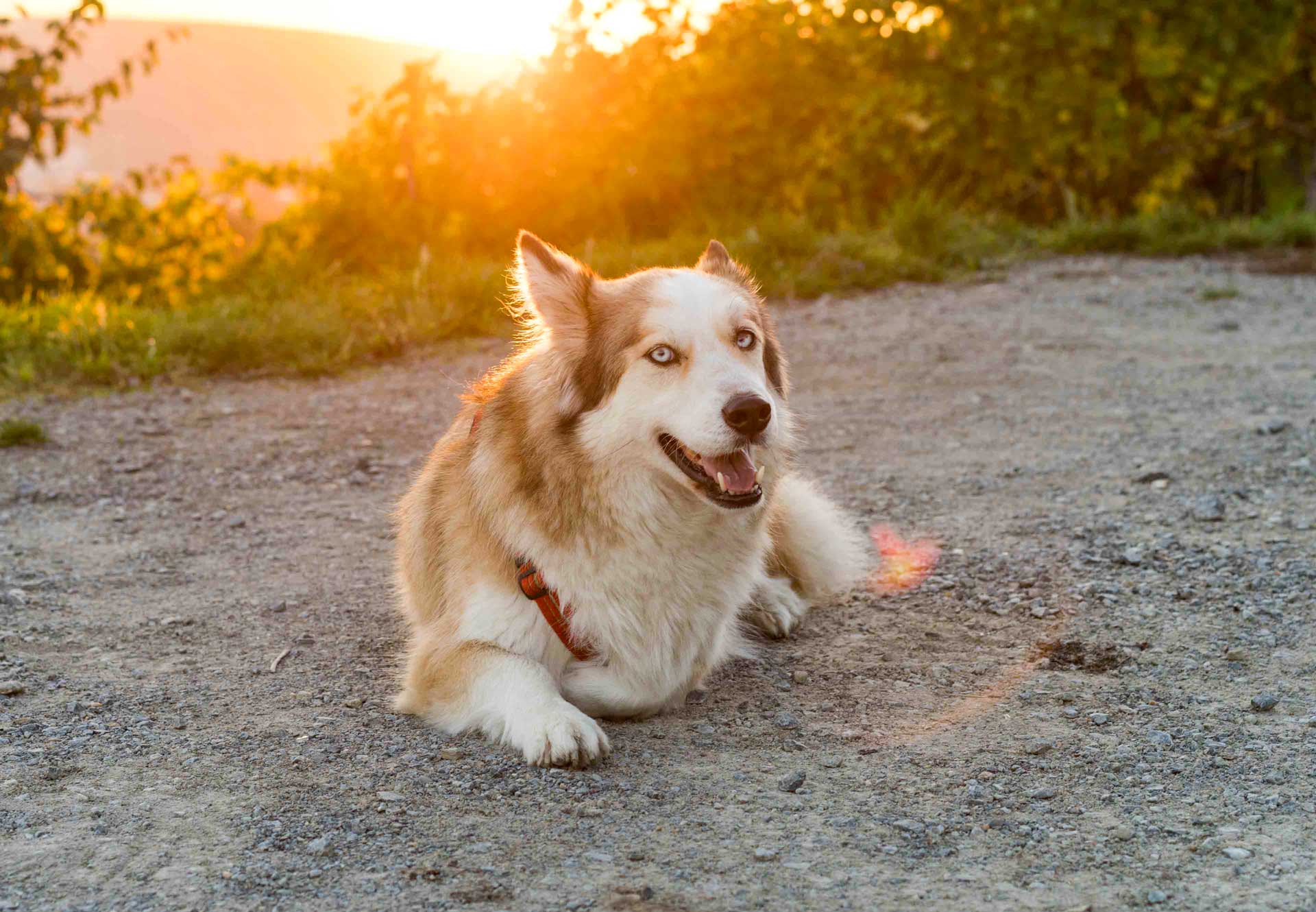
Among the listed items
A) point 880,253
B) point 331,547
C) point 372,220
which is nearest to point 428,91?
point 372,220

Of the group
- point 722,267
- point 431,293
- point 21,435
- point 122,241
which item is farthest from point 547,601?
point 122,241

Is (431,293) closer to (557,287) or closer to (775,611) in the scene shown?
(775,611)

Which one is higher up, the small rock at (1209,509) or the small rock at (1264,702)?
the small rock at (1209,509)

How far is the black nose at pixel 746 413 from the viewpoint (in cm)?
308

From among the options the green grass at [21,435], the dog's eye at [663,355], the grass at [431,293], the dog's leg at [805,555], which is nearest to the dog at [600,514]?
the dog's eye at [663,355]

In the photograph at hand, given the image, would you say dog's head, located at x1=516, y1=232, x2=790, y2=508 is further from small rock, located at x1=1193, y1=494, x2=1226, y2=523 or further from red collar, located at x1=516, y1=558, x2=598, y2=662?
small rock, located at x1=1193, y1=494, x2=1226, y2=523

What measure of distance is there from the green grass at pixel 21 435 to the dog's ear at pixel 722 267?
13.0 feet

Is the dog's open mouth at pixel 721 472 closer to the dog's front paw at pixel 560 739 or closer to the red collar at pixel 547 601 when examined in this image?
the red collar at pixel 547 601

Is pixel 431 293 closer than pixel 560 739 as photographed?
No

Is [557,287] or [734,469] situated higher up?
[557,287]

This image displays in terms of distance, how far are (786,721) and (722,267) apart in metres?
1.45

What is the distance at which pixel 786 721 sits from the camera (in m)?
3.41

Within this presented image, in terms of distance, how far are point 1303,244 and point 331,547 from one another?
29.2 ft

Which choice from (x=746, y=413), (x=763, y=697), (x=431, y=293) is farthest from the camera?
(x=431, y=293)
